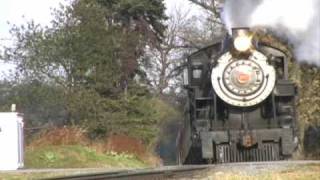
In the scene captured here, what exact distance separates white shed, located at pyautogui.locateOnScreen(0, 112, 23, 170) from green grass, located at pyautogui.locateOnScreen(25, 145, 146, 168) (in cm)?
203

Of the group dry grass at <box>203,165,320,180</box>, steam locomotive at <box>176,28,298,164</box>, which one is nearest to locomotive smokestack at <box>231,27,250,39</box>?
steam locomotive at <box>176,28,298,164</box>

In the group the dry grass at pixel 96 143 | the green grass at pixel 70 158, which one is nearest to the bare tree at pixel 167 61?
the dry grass at pixel 96 143

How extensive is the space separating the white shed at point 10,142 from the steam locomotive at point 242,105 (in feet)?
36.2

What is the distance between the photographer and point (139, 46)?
2108 inches

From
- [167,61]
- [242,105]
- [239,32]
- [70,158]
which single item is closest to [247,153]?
[242,105]

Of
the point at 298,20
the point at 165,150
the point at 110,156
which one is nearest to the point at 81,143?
the point at 110,156

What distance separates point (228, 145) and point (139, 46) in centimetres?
3453

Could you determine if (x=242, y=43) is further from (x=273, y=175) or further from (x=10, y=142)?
(x=10, y=142)

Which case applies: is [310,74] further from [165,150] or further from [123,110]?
[123,110]

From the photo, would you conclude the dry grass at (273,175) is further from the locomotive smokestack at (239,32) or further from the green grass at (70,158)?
the green grass at (70,158)

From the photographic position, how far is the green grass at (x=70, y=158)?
32.0 metres

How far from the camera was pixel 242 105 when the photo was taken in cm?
1928

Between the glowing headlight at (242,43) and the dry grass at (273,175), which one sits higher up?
the glowing headlight at (242,43)

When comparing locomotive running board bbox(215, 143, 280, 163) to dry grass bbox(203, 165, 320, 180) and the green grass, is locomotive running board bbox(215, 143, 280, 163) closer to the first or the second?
dry grass bbox(203, 165, 320, 180)
